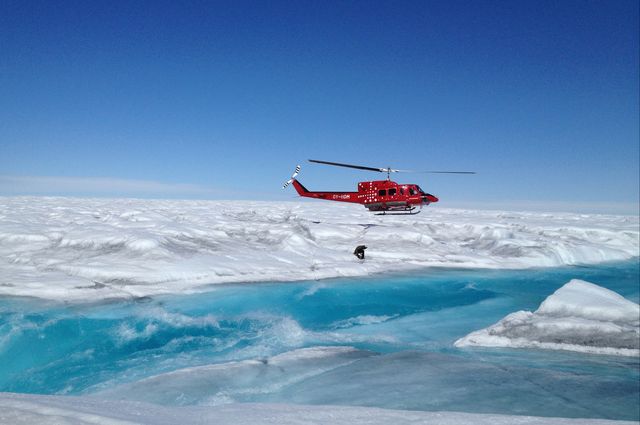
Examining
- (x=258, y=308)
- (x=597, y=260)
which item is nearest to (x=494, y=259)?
(x=597, y=260)

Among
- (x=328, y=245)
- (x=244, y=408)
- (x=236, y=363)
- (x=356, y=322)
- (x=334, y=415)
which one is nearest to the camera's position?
(x=334, y=415)

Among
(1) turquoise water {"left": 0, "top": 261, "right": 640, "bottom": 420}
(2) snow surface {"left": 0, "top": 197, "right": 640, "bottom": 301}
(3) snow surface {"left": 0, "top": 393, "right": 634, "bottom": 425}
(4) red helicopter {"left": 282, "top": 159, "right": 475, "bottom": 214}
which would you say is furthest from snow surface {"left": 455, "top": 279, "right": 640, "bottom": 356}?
(4) red helicopter {"left": 282, "top": 159, "right": 475, "bottom": 214}

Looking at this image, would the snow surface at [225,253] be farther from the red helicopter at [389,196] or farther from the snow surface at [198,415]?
the snow surface at [198,415]

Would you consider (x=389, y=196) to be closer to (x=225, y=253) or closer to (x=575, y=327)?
(x=225, y=253)

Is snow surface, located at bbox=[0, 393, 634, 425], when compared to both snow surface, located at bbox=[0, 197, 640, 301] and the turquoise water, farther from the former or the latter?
snow surface, located at bbox=[0, 197, 640, 301]

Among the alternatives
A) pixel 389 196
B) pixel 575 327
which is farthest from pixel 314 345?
pixel 389 196

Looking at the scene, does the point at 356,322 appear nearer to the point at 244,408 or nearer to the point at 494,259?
the point at 244,408

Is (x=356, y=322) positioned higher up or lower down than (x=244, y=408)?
lower down
